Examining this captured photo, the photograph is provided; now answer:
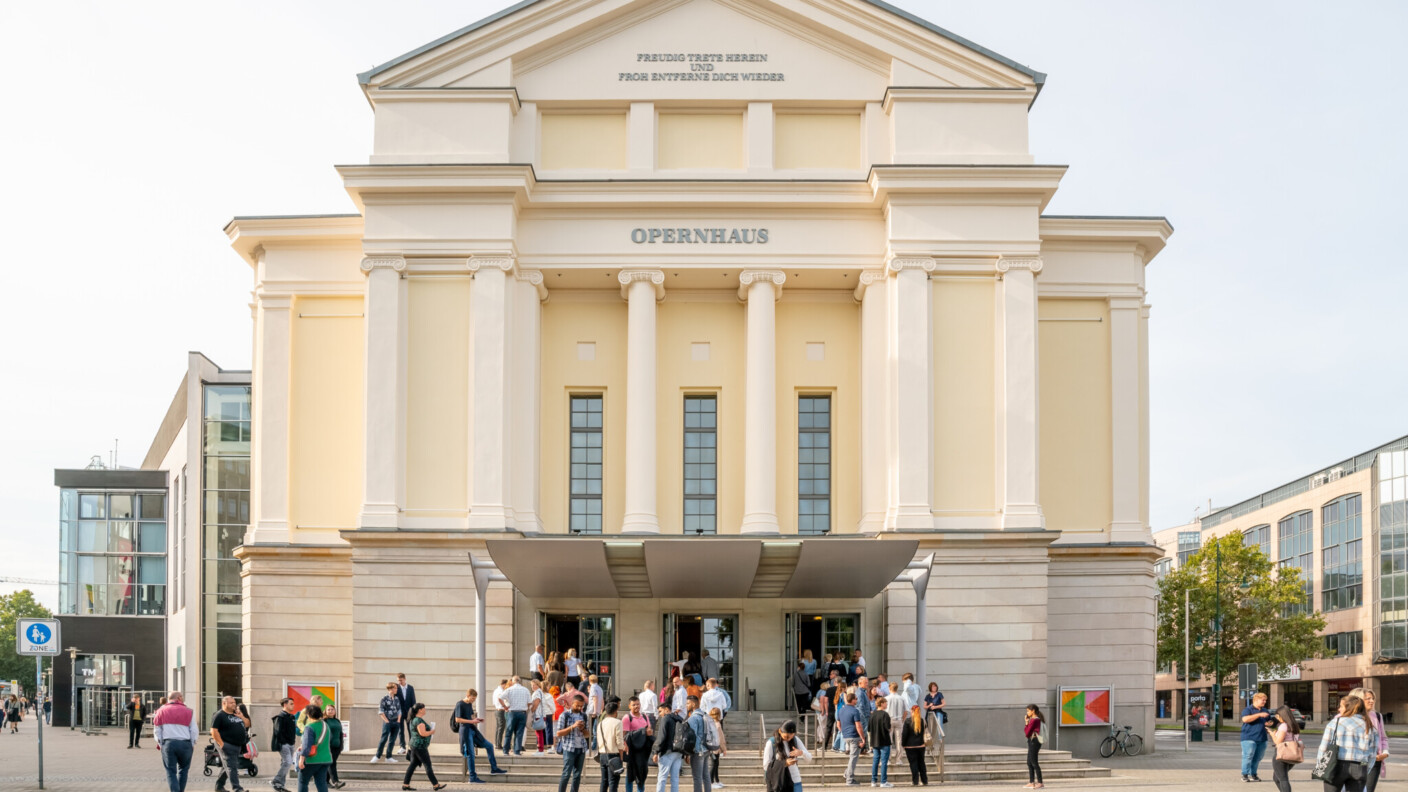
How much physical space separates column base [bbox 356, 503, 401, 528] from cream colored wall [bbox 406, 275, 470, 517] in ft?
1.67

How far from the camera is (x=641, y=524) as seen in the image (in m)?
36.4

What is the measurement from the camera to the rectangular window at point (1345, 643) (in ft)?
287

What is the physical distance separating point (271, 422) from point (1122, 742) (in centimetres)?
2255

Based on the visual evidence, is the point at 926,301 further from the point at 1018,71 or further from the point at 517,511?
the point at 517,511

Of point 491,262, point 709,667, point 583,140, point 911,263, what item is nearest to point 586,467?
point 491,262

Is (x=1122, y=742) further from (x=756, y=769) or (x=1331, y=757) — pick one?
(x=1331, y=757)

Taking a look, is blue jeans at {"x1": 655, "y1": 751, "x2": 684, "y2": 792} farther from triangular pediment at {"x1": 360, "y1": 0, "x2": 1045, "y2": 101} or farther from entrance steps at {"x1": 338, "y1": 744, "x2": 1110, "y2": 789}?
triangular pediment at {"x1": 360, "y1": 0, "x2": 1045, "y2": 101}

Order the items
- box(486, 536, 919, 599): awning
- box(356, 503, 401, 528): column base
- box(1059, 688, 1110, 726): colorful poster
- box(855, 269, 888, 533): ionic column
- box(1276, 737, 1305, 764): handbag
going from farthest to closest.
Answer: box(1059, 688, 1110, 726): colorful poster
box(855, 269, 888, 533): ionic column
box(356, 503, 401, 528): column base
box(486, 536, 919, 599): awning
box(1276, 737, 1305, 764): handbag

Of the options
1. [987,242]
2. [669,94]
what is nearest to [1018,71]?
[987,242]

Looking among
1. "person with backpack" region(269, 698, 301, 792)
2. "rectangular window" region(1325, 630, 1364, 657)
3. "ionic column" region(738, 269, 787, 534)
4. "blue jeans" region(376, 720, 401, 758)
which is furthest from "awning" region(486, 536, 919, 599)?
"rectangular window" region(1325, 630, 1364, 657)

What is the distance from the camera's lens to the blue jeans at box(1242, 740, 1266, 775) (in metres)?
28.1

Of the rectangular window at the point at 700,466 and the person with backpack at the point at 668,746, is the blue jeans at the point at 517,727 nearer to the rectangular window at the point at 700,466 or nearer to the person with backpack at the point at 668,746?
the person with backpack at the point at 668,746

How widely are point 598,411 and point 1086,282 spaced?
42.5 ft

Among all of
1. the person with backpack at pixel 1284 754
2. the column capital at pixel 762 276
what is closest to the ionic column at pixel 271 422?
the column capital at pixel 762 276
